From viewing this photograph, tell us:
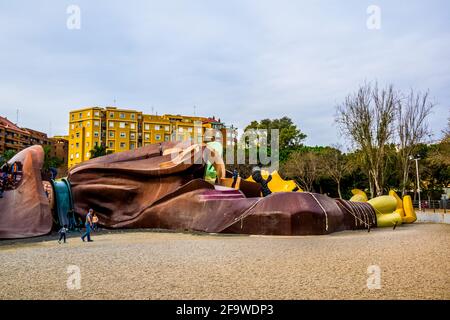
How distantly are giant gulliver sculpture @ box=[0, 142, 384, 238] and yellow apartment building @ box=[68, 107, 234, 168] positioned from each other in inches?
2378

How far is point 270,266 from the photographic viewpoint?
345 inches

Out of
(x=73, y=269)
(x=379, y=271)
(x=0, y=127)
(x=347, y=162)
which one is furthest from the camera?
(x=0, y=127)

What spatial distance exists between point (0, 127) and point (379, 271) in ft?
256

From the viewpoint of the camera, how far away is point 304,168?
48.5 m

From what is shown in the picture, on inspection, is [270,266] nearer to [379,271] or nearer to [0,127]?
[379,271]

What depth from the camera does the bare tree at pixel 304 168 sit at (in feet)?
157

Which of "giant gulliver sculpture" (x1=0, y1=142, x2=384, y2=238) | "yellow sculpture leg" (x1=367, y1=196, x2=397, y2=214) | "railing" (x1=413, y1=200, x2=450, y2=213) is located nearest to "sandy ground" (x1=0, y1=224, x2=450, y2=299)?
"giant gulliver sculpture" (x1=0, y1=142, x2=384, y2=238)

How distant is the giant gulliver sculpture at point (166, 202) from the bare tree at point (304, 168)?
1002 inches

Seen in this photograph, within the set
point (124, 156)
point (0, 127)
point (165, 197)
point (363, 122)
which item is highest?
point (0, 127)

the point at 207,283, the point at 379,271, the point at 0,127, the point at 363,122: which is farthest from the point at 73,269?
the point at 0,127

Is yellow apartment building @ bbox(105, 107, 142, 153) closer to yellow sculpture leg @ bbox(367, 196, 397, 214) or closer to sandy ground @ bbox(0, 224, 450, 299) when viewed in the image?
yellow sculpture leg @ bbox(367, 196, 397, 214)

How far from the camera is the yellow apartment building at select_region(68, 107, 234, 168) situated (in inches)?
3280

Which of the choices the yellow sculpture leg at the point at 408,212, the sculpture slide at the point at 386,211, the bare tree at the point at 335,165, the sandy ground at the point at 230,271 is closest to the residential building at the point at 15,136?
the bare tree at the point at 335,165

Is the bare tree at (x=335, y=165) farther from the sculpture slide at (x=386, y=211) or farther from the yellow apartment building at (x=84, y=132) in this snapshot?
the yellow apartment building at (x=84, y=132)
